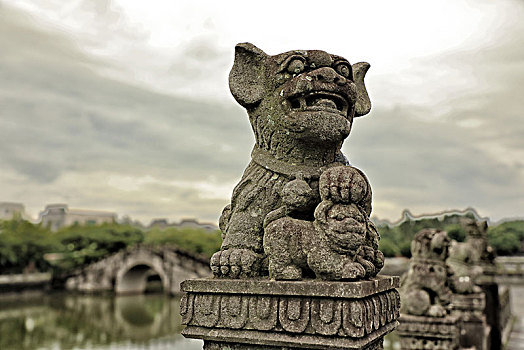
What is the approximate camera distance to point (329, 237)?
2.86 metres

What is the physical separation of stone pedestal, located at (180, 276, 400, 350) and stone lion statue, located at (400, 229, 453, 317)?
2698 millimetres

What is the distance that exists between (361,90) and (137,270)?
3586 centimetres

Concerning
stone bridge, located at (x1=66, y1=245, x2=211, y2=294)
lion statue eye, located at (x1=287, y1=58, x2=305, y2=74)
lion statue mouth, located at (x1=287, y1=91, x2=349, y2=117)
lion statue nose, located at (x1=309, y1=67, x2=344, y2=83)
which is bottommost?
stone bridge, located at (x1=66, y1=245, x2=211, y2=294)

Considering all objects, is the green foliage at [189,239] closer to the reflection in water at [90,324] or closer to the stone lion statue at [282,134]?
the reflection in water at [90,324]

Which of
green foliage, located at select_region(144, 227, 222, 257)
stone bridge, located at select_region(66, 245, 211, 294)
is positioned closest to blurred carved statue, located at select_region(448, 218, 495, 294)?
stone bridge, located at select_region(66, 245, 211, 294)

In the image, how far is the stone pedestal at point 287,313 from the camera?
8.73 feet

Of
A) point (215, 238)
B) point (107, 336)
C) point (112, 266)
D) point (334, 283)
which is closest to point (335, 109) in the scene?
point (334, 283)

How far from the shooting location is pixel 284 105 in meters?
3.28

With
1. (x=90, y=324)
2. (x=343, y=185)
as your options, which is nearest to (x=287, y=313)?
(x=343, y=185)

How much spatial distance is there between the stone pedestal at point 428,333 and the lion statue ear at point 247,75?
11.6 feet

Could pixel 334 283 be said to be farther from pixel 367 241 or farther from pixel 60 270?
pixel 60 270

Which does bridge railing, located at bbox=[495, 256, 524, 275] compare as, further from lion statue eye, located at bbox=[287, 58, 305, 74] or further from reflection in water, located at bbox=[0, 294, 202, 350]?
lion statue eye, located at bbox=[287, 58, 305, 74]

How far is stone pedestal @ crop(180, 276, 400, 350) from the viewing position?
2.66 m

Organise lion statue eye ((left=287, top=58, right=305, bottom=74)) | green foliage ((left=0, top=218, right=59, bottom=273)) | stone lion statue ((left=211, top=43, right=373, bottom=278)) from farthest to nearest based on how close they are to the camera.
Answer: green foliage ((left=0, top=218, right=59, bottom=273)) → lion statue eye ((left=287, top=58, right=305, bottom=74)) → stone lion statue ((left=211, top=43, right=373, bottom=278))
